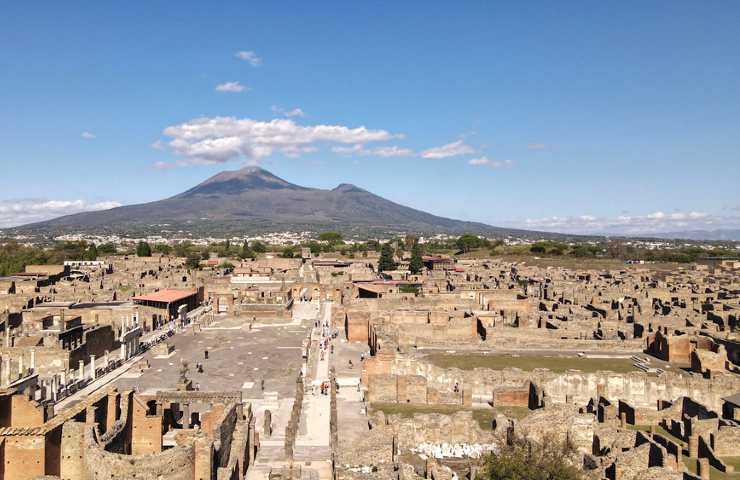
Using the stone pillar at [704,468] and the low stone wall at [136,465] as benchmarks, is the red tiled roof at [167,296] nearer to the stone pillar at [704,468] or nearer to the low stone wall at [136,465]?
the low stone wall at [136,465]

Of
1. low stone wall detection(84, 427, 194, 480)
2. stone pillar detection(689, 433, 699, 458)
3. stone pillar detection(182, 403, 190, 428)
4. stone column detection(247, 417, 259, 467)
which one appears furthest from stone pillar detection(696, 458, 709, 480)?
stone pillar detection(182, 403, 190, 428)

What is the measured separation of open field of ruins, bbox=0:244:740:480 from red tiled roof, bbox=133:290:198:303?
14.2 inches

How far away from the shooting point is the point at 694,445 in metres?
21.6

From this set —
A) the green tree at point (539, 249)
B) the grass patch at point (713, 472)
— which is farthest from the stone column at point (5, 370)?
the green tree at point (539, 249)

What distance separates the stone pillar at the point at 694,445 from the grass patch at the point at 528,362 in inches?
449

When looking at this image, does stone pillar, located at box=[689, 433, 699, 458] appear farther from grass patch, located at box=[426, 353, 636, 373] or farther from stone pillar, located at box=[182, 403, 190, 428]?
stone pillar, located at box=[182, 403, 190, 428]

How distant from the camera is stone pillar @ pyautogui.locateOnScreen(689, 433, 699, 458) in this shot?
21464 millimetres

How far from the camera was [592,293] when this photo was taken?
183 feet

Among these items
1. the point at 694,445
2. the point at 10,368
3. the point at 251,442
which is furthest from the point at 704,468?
the point at 10,368

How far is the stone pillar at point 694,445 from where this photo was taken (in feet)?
70.4

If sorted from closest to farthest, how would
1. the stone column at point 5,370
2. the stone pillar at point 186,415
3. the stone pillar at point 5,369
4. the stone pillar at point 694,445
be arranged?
the stone pillar at point 694,445, the stone pillar at point 186,415, the stone column at point 5,370, the stone pillar at point 5,369

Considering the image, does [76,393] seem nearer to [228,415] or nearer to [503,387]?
[228,415]

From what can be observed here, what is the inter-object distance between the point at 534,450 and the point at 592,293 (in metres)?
41.0

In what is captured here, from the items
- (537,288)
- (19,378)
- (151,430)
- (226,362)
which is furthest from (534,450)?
(537,288)
